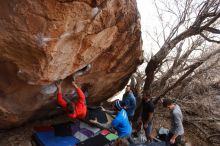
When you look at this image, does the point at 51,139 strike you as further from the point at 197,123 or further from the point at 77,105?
the point at 197,123

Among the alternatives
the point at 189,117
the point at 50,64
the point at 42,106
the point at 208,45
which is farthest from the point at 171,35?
the point at 50,64

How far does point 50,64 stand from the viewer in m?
4.72

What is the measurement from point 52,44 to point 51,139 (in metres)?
3.01

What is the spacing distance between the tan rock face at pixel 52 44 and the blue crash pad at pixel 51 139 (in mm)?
529

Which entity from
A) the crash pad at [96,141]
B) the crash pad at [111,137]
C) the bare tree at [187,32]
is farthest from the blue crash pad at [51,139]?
the bare tree at [187,32]

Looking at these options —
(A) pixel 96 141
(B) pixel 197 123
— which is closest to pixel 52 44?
(A) pixel 96 141

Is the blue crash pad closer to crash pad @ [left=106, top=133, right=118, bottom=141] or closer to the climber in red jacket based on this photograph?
crash pad @ [left=106, top=133, right=118, bottom=141]

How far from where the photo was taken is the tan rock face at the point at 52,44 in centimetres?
405

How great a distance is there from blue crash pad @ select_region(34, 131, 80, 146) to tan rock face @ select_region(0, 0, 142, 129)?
1.74 feet

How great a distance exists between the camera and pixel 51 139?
6645mm

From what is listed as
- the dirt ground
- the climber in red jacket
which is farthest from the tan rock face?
the dirt ground

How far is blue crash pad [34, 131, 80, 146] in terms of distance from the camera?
21.5ft

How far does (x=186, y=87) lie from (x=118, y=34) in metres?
4.81

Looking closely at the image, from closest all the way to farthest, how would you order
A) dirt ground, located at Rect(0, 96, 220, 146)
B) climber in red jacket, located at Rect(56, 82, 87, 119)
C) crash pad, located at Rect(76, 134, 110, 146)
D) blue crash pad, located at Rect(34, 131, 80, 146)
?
1. climber in red jacket, located at Rect(56, 82, 87, 119)
2. blue crash pad, located at Rect(34, 131, 80, 146)
3. crash pad, located at Rect(76, 134, 110, 146)
4. dirt ground, located at Rect(0, 96, 220, 146)
